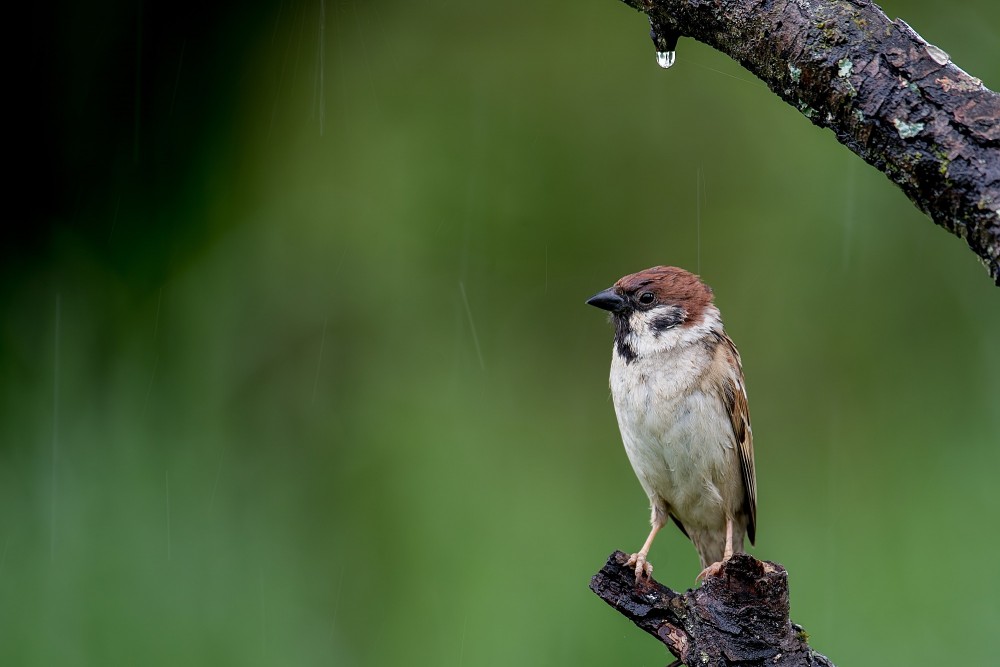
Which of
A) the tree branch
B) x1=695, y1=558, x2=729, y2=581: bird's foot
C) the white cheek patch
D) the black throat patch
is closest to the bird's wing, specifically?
the white cheek patch

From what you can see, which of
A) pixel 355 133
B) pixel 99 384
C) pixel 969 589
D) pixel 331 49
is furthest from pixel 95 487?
pixel 969 589

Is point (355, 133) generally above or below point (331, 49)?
below

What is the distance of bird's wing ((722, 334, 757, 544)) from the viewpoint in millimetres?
3098

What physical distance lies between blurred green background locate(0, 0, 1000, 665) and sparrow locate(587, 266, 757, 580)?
680 mm

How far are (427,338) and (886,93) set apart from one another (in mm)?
2849

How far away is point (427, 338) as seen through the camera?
4266 millimetres

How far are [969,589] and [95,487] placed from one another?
331 centimetres

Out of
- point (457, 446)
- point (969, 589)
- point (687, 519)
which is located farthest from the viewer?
point (457, 446)

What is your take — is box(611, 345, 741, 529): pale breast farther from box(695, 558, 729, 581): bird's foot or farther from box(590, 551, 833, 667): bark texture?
box(590, 551, 833, 667): bark texture

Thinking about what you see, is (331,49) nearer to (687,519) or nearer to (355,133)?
(355,133)

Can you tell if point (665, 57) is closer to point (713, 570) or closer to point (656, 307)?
point (656, 307)

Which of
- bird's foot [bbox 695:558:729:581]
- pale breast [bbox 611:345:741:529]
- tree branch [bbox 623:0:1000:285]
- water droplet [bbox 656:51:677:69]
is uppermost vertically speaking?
water droplet [bbox 656:51:677:69]

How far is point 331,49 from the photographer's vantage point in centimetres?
450

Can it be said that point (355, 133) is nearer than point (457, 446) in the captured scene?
No
